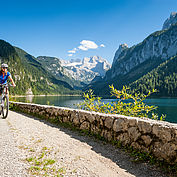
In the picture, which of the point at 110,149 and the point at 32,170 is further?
the point at 110,149

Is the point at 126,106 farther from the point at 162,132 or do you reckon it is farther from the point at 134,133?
the point at 162,132

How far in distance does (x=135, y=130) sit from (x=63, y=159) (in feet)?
7.54

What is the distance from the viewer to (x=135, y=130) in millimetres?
4781

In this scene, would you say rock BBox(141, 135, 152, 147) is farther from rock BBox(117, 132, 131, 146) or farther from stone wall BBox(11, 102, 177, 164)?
rock BBox(117, 132, 131, 146)

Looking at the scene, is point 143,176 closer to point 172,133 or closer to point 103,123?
point 172,133

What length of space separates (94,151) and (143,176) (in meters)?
1.73

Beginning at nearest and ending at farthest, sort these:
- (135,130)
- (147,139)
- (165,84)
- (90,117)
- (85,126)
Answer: (147,139), (135,130), (90,117), (85,126), (165,84)

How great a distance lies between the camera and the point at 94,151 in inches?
194

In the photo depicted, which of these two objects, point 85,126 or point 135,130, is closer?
point 135,130

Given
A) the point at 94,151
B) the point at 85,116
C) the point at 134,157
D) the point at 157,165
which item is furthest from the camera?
the point at 85,116

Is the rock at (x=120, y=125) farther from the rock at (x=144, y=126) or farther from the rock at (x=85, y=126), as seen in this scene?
the rock at (x=85, y=126)

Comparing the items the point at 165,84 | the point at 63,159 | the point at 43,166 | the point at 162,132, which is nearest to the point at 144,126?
the point at 162,132

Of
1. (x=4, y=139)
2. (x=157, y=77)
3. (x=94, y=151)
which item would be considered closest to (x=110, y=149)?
(x=94, y=151)

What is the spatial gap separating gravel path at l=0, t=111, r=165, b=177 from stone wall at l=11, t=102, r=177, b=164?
0.45 metres
